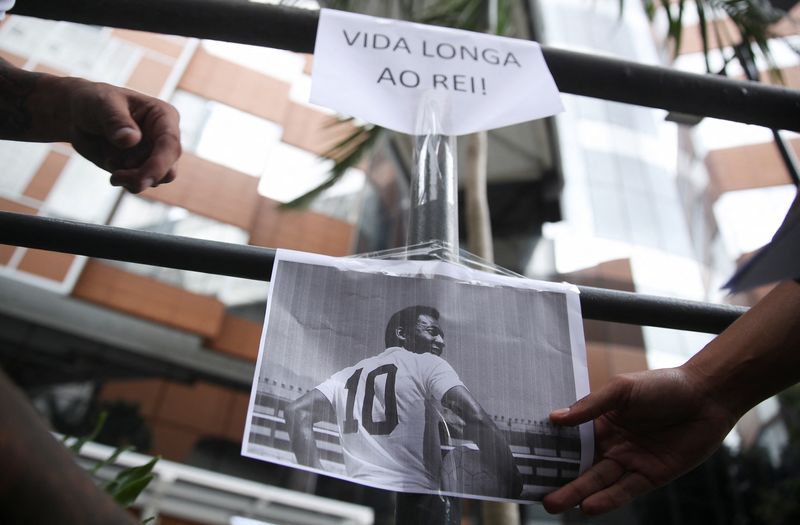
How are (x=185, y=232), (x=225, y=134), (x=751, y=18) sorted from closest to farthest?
(x=751, y=18), (x=185, y=232), (x=225, y=134)

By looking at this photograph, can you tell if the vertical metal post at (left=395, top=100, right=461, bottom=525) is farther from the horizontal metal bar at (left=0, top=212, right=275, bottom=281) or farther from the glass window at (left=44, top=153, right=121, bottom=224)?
the glass window at (left=44, top=153, right=121, bottom=224)

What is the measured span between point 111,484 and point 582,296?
38.2 inches

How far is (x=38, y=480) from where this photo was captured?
0.83 ft


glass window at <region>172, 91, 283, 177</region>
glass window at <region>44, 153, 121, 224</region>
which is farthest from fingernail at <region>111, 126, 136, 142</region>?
glass window at <region>172, 91, 283, 177</region>

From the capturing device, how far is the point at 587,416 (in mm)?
595

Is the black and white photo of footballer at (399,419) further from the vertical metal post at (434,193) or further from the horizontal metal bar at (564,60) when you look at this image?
the horizontal metal bar at (564,60)

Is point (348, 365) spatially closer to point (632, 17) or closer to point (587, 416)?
point (587, 416)

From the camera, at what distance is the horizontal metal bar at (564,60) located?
729 mm

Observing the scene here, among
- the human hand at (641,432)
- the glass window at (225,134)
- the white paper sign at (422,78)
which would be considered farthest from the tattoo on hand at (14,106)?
the glass window at (225,134)

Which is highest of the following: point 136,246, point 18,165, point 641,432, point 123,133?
point 123,133

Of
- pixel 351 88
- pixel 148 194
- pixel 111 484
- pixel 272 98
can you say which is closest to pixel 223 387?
pixel 148 194

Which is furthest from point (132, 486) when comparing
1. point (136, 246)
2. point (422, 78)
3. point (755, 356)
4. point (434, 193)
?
point (755, 356)

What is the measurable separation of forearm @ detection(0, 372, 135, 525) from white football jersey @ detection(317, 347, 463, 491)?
0.31 m

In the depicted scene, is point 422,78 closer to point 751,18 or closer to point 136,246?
point 136,246
